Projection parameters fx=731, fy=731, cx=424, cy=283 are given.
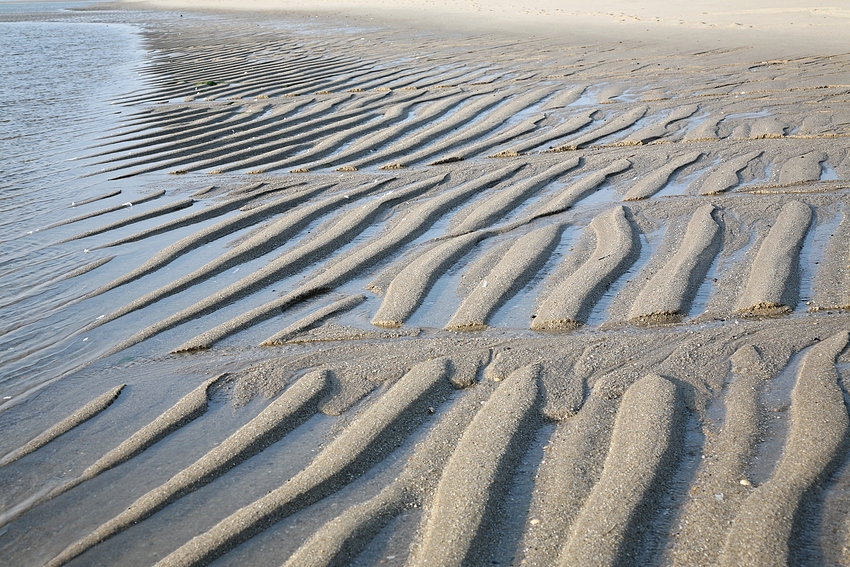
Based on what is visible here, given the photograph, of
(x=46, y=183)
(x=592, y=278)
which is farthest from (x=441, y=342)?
(x=46, y=183)

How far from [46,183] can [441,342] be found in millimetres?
5196

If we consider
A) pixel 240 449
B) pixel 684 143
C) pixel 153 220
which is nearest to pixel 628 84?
pixel 684 143

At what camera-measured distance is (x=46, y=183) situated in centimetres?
702

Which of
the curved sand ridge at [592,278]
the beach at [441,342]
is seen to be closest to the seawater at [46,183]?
the beach at [441,342]

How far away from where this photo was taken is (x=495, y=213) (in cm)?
538

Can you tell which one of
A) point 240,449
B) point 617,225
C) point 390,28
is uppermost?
point 390,28

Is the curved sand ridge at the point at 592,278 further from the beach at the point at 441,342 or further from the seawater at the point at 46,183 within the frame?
the seawater at the point at 46,183

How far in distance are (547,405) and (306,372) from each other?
1.14 metres

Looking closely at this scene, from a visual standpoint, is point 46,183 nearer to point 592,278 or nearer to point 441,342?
point 441,342

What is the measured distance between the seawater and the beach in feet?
0.12

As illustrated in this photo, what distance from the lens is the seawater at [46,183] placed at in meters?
3.95

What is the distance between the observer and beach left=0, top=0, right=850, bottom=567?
2.44 meters

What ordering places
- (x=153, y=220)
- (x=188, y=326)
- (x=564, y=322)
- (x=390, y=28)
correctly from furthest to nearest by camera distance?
(x=390, y=28)
(x=153, y=220)
(x=188, y=326)
(x=564, y=322)

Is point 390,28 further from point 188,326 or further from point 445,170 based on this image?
point 188,326
